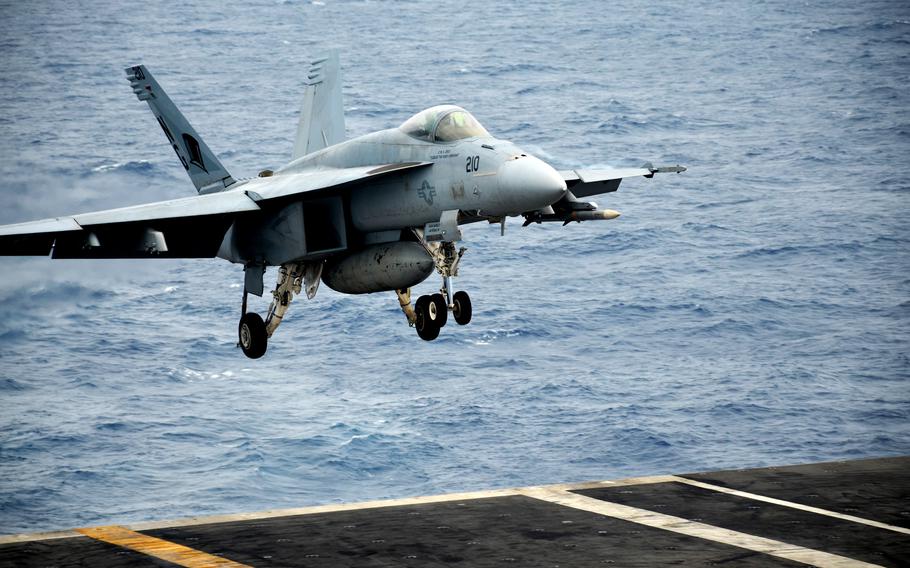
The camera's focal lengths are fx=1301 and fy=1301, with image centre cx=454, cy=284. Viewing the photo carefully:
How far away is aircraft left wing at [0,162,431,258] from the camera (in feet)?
99.7

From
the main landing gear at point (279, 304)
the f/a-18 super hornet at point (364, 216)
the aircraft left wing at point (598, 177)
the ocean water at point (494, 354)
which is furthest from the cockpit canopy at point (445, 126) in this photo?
the ocean water at point (494, 354)

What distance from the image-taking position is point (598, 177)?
33625 mm

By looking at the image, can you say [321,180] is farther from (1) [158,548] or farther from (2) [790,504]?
(2) [790,504]

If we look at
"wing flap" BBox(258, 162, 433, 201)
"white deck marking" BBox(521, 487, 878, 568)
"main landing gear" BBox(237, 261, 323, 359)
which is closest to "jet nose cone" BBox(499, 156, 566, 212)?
"wing flap" BBox(258, 162, 433, 201)

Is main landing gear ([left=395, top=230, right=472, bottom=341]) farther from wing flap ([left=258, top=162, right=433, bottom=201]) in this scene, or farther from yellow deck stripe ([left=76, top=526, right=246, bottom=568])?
yellow deck stripe ([left=76, top=526, right=246, bottom=568])

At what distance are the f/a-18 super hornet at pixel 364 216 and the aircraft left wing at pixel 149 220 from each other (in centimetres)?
4

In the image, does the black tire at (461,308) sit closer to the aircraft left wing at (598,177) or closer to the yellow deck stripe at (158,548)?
the aircraft left wing at (598,177)

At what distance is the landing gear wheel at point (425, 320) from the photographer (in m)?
30.3

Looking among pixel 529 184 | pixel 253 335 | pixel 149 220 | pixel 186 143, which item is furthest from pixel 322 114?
pixel 529 184

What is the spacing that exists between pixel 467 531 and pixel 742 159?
12718cm

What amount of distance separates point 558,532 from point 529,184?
847cm

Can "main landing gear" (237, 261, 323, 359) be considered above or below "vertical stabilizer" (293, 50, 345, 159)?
below

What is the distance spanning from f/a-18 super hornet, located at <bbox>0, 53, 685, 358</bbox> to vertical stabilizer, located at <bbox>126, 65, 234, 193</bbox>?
8.61 ft

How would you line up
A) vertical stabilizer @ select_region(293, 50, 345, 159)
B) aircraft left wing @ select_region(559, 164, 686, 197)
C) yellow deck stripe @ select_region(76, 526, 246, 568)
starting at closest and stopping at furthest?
yellow deck stripe @ select_region(76, 526, 246, 568)
aircraft left wing @ select_region(559, 164, 686, 197)
vertical stabilizer @ select_region(293, 50, 345, 159)
